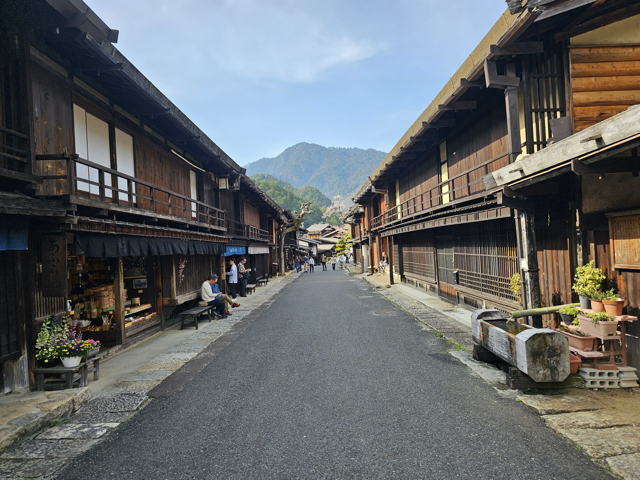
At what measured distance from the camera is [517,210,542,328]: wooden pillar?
6645mm

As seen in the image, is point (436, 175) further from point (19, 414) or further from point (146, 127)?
point (19, 414)

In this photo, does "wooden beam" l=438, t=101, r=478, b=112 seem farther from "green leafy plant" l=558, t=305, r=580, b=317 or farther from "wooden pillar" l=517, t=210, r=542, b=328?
"green leafy plant" l=558, t=305, r=580, b=317

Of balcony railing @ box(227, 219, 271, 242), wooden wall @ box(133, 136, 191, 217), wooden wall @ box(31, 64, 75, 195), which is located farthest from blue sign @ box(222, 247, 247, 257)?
wooden wall @ box(31, 64, 75, 195)

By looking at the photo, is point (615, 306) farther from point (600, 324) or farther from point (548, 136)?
point (548, 136)

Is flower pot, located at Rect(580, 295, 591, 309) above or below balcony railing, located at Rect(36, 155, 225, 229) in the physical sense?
below

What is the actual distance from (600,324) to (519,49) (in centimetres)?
537

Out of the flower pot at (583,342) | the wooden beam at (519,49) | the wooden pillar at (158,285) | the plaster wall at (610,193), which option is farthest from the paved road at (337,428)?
the wooden beam at (519,49)

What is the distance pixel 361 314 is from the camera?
12.0m

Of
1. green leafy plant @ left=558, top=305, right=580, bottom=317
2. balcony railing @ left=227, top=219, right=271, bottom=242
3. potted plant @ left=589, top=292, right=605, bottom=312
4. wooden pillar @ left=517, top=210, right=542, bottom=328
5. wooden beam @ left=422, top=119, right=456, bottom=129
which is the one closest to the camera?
potted plant @ left=589, top=292, right=605, bottom=312

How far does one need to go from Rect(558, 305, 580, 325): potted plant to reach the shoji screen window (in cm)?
876

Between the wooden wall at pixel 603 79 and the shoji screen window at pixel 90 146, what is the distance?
30.9ft

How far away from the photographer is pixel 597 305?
5141 millimetres

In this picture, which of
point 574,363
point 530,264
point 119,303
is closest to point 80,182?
point 119,303

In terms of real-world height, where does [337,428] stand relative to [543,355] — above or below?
below
